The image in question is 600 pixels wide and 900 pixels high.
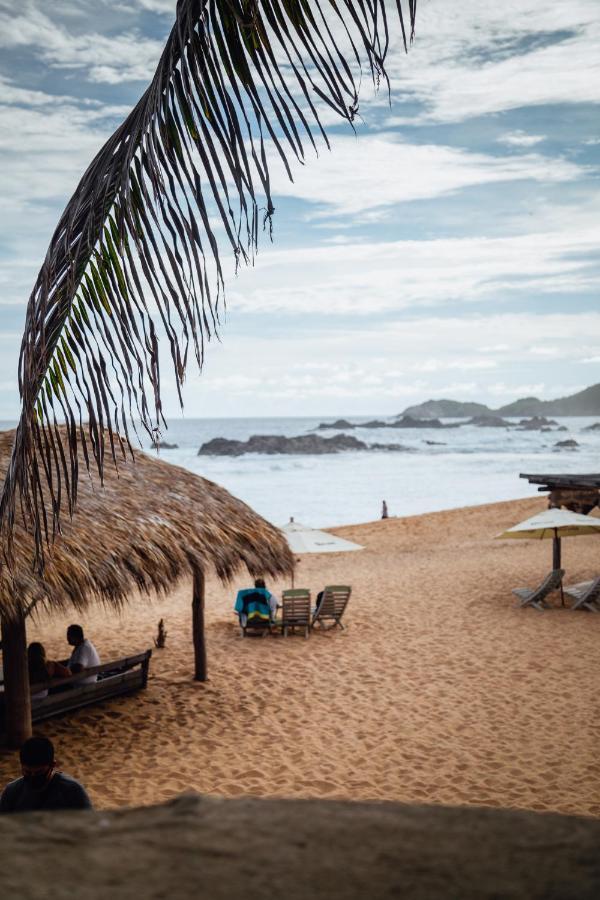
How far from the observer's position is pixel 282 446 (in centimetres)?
8338

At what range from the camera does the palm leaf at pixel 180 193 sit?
2.42 meters

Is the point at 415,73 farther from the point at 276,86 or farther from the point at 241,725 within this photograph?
the point at 241,725

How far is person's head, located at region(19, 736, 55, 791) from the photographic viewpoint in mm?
4402

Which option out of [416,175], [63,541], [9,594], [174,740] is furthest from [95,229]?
[174,740]

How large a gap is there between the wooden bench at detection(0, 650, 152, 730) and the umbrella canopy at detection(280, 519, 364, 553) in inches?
188

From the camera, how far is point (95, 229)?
2.85 meters

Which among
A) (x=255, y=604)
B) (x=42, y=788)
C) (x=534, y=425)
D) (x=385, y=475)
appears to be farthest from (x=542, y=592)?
(x=534, y=425)

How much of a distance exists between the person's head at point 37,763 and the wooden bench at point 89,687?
3.91 metres

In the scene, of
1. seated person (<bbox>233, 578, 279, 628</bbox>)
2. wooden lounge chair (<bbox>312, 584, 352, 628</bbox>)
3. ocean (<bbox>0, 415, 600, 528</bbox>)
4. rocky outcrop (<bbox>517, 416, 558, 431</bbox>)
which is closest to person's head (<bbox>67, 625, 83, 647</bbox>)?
seated person (<bbox>233, 578, 279, 628</bbox>)

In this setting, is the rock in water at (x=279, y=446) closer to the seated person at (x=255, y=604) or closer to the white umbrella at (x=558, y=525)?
the white umbrella at (x=558, y=525)

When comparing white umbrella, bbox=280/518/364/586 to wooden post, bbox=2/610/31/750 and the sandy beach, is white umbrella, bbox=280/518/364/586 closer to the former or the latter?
the sandy beach

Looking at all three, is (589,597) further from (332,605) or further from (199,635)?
(199,635)

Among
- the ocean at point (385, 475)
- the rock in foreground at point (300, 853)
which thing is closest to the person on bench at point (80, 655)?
the rock in foreground at point (300, 853)

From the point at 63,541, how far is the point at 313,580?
1225 cm
